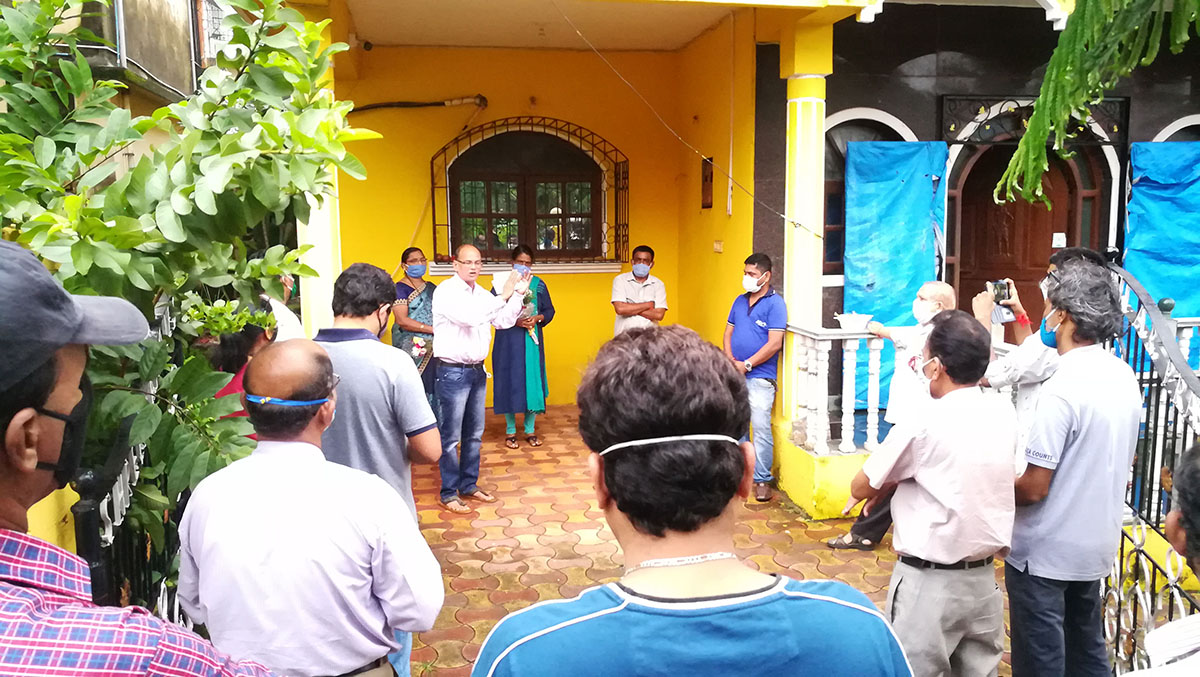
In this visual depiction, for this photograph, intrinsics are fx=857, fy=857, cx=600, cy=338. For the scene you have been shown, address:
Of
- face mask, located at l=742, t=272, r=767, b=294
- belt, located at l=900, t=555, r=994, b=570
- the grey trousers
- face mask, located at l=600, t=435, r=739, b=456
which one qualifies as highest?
face mask, located at l=742, t=272, r=767, b=294

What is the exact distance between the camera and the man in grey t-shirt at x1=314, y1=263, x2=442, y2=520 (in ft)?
11.2

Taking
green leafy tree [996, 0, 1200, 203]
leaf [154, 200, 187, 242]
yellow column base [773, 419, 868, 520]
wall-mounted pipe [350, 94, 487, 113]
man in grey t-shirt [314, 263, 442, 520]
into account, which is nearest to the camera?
leaf [154, 200, 187, 242]

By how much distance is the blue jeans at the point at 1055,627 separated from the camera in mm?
3020

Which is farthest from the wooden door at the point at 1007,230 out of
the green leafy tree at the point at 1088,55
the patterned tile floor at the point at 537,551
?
the green leafy tree at the point at 1088,55

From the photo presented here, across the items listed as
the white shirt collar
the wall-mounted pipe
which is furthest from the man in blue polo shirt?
the white shirt collar

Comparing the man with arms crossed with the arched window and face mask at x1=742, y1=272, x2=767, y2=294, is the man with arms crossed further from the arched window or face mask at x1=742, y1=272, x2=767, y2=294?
face mask at x1=742, y1=272, x2=767, y2=294

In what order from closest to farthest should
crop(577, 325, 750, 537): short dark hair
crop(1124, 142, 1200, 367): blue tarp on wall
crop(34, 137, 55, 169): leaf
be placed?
1. crop(577, 325, 750, 537): short dark hair
2. crop(34, 137, 55, 169): leaf
3. crop(1124, 142, 1200, 367): blue tarp on wall

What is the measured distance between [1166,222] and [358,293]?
7429 mm

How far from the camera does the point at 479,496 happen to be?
6266 mm

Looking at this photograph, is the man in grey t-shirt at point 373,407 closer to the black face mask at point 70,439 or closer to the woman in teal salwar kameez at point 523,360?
the black face mask at point 70,439

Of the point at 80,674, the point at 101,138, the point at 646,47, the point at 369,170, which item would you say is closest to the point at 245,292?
the point at 101,138

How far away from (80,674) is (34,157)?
1521 mm

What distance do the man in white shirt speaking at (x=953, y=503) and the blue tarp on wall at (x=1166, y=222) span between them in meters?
6.01

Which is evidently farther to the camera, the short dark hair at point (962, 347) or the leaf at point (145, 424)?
the short dark hair at point (962, 347)
